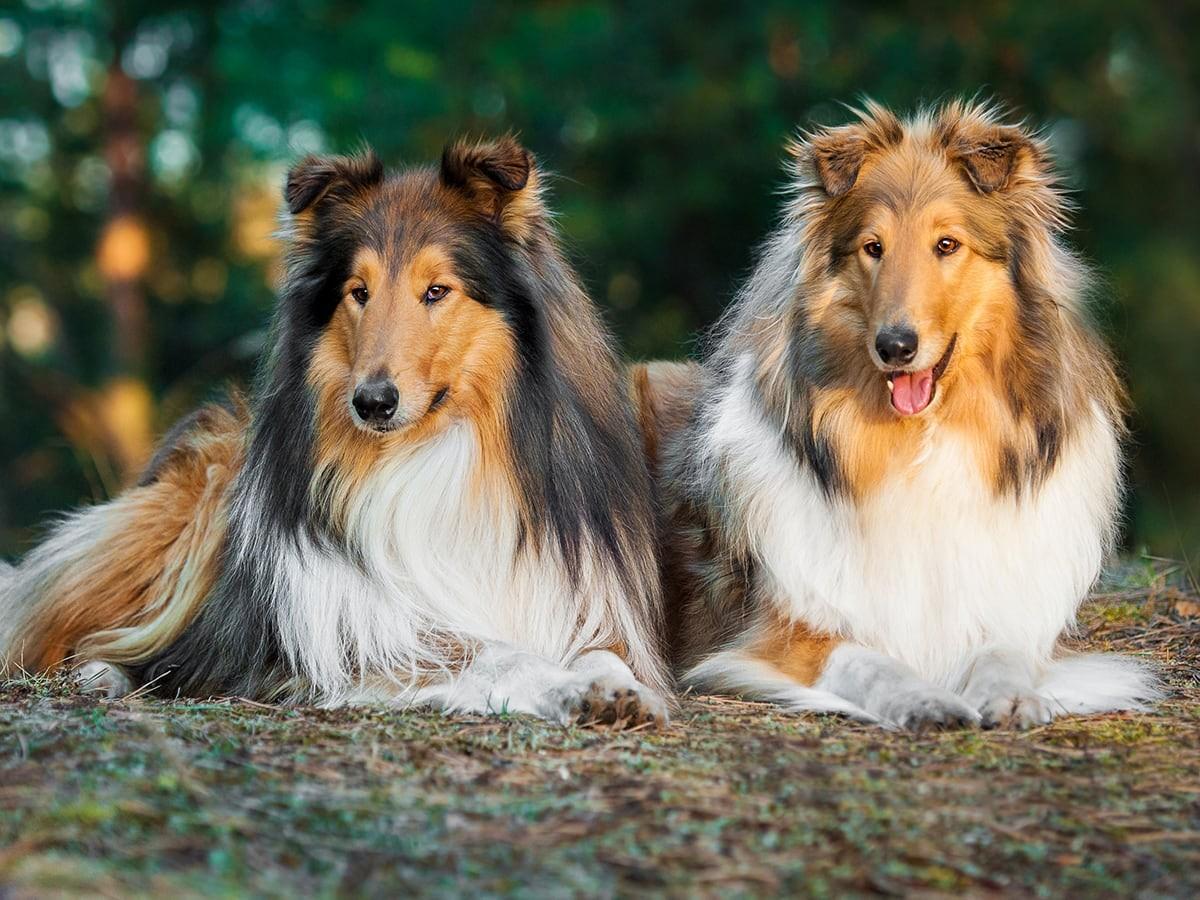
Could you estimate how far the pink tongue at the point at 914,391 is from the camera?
168 inches

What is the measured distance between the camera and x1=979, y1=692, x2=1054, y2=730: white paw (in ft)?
13.0

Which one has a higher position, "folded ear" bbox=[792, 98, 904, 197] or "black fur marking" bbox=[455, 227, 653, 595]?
"folded ear" bbox=[792, 98, 904, 197]

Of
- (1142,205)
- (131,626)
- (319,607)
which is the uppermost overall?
(1142,205)

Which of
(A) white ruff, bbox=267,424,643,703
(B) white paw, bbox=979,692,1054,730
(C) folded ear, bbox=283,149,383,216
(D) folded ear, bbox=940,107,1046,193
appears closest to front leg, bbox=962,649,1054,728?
(B) white paw, bbox=979,692,1054,730

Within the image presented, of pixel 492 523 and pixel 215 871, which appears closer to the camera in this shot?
pixel 215 871

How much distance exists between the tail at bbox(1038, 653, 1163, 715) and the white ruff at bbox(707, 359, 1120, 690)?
100 millimetres

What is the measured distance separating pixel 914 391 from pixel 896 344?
0.21 meters

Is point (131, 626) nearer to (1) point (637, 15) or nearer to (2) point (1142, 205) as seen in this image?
(1) point (637, 15)

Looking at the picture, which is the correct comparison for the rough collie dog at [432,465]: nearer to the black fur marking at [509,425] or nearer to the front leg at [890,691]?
the black fur marking at [509,425]

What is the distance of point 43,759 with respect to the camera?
334 cm

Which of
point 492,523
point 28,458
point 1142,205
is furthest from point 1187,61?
point 28,458

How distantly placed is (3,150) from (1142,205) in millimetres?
11968

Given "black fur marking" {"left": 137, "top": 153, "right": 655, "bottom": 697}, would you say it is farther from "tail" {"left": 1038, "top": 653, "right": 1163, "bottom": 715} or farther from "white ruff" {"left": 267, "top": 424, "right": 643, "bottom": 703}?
"tail" {"left": 1038, "top": 653, "right": 1163, "bottom": 715}

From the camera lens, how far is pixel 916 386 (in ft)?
14.0
